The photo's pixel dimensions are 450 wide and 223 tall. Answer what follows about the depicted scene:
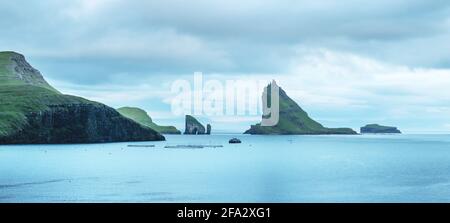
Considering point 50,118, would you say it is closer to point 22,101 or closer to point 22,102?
point 22,102

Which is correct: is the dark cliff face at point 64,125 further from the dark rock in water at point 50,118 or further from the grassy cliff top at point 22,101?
the grassy cliff top at point 22,101

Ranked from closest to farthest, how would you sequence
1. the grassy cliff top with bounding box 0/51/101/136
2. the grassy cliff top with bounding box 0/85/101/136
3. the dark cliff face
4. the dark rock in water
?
the grassy cliff top with bounding box 0/85/101/136, the grassy cliff top with bounding box 0/51/101/136, the dark rock in water, the dark cliff face

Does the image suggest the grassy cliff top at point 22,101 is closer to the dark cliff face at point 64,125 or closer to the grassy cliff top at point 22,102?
the grassy cliff top at point 22,102

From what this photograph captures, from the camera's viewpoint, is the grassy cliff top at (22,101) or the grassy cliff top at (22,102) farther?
the grassy cliff top at (22,101)

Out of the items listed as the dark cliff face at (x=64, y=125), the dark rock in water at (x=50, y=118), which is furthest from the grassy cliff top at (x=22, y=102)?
the dark cliff face at (x=64, y=125)

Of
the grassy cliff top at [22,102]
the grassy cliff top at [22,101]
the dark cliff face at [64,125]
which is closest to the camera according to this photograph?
the grassy cliff top at [22,102]

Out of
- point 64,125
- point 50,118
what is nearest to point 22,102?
point 50,118

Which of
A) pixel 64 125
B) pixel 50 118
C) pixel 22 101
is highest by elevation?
pixel 22 101

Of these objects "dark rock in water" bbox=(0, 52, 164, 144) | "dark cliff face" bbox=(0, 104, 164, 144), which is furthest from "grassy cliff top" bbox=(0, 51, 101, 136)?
"dark cliff face" bbox=(0, 104, 164, 144)

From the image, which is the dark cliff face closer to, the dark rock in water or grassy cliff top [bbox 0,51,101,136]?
the dark rock in water

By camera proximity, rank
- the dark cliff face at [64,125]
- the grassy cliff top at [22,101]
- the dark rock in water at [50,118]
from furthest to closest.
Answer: the dark cliff face at [64,125]
the dark rock in water at [50,118]
the grassy cliff top at [22,101]

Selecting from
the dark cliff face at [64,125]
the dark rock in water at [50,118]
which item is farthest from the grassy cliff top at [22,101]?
the dark cliff face at [64,125]
